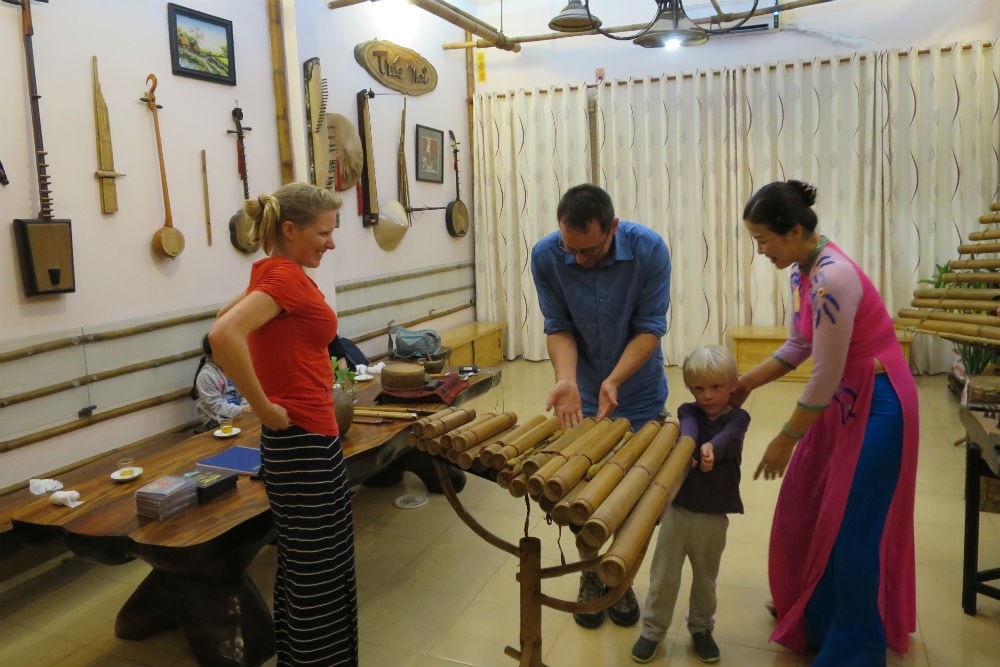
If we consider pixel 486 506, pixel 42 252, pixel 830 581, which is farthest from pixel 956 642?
pixel 42 252

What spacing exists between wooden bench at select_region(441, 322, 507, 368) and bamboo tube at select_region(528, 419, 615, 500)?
161 inches

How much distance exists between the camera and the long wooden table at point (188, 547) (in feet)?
6.91

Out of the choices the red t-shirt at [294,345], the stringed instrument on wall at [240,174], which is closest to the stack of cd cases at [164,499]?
the red t-shirt at [294,345]

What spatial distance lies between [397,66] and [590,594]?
455cm

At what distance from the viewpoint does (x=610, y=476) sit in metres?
1.64

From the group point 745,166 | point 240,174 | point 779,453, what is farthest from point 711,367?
point 745,166

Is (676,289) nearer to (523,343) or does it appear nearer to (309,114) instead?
(523,343)

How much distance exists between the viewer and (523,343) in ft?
23.8

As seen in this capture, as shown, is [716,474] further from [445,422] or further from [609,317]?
[445,422]

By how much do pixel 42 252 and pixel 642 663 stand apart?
2.88m

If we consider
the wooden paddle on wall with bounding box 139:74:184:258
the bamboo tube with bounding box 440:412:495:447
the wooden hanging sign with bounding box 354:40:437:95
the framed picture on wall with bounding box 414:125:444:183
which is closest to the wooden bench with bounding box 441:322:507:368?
the framed picture on wall with bounding box 414:125:444:183

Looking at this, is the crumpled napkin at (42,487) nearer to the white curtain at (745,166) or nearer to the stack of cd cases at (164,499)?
the stack of cd cases at (164,499)

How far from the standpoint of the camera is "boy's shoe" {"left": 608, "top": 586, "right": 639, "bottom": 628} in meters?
2.56

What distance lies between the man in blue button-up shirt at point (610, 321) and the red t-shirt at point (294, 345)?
75cm
